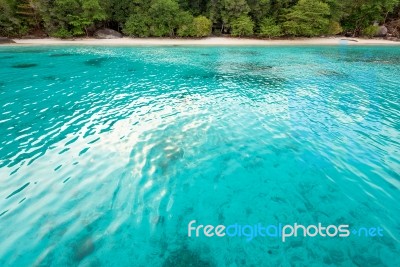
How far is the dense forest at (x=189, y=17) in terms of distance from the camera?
46562mm

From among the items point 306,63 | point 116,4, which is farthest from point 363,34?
point 116,4

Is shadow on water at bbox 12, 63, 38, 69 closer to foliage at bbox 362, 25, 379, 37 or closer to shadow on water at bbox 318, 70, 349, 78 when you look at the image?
shadow on water at bbox 318, 70, 349, 78

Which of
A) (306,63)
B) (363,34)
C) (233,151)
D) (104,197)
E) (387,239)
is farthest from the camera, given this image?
(363,34)

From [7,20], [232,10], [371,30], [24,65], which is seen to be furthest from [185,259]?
[371,30]

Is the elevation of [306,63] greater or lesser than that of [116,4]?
lesser

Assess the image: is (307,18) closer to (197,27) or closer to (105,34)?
(197,27)

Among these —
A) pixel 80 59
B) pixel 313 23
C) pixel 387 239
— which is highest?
pixel 313 23

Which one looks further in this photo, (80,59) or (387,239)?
(80,59)

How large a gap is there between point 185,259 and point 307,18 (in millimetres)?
59146

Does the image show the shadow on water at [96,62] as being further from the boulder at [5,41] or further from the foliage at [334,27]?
the foliage at [334,27]

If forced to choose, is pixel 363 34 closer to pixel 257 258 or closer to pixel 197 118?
pixel 197 118

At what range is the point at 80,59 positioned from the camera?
29.9 meters

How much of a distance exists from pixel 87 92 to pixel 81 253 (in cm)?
1431

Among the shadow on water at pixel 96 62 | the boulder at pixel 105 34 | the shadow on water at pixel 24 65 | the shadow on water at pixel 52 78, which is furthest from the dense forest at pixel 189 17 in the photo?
the shadow on water at pixel 52 78
